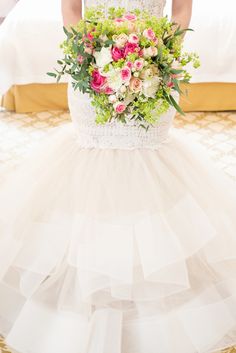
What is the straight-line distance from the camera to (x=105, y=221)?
74.9 inches

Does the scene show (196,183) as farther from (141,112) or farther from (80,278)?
(80,278)

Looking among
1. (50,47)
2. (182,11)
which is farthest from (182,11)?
(50,47)

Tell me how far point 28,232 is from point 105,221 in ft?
1.04

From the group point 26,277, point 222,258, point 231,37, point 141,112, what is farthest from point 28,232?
point 231,37

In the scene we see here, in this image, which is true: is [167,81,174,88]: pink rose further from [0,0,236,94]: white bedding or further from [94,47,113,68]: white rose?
[0,0,236,94]: white bedding

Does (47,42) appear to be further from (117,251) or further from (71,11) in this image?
(117,251)

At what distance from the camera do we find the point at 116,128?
6.54ft

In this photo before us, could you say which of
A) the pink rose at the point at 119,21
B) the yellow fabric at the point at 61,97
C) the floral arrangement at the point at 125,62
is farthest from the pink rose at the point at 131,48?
the yellow fabric at the point at 61,97

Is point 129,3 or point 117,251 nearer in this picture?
point 117,251

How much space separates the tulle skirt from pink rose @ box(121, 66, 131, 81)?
44 centimetres

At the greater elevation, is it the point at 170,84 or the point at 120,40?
the point at 120,40

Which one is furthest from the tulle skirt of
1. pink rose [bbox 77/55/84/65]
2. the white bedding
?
the white bedding

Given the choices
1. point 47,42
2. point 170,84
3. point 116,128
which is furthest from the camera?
point 47,42

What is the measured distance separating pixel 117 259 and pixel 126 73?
669 mm
